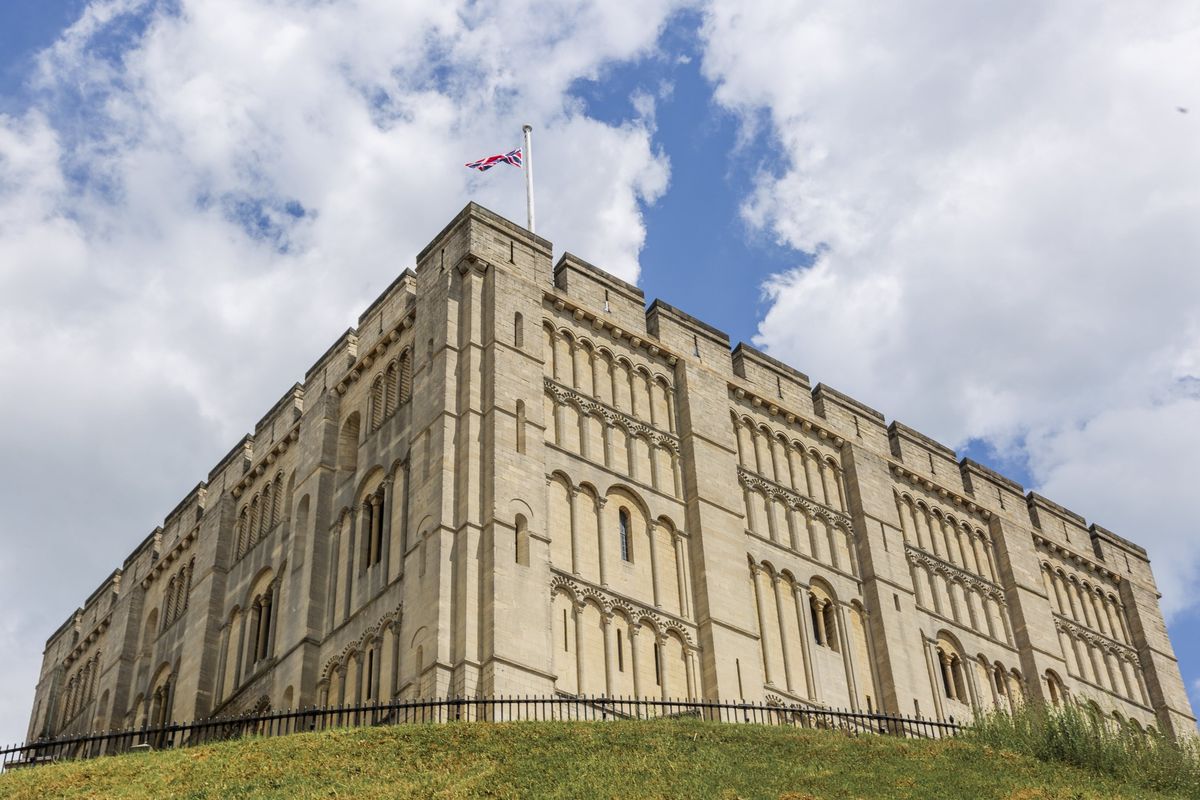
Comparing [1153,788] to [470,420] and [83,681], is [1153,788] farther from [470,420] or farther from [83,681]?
[83,681]

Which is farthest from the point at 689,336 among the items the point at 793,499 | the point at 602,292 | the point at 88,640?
the point at 88,640

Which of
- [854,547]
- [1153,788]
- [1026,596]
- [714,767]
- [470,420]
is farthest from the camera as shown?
[1026,596]

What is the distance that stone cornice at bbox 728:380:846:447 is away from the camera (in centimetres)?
4784

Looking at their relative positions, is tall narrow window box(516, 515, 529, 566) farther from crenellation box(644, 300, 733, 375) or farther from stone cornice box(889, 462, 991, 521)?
stone cornice box(889, 462, 991, 521)

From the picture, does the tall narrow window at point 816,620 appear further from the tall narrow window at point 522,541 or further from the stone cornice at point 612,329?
the tall narrow window at point 522,541

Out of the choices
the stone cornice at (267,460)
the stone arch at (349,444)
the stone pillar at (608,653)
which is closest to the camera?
the stone pillar at (608,653)

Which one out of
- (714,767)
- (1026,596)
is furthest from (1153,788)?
(1026,596)

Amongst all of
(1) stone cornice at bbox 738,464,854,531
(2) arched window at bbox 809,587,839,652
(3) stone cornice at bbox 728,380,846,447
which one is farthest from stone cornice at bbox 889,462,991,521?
(2) arched window at bbox 809,587,839,652

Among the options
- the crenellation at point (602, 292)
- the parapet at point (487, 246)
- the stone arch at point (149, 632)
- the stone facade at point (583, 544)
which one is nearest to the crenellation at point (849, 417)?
the stone facade at point (583, 544)

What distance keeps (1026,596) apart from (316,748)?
2929 cm

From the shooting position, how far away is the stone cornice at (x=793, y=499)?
46031mm

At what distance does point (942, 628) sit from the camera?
48.2m

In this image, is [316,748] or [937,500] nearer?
[316,748]

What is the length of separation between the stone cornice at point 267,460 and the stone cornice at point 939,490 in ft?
62.0
